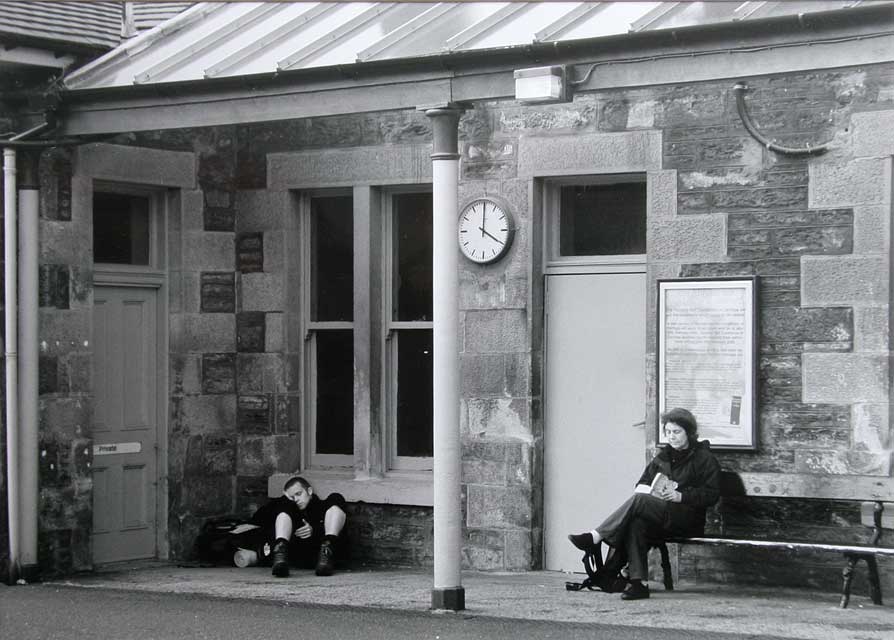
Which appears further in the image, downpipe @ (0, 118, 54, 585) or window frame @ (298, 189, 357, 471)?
window frame @ (298, 189, 357, 471)

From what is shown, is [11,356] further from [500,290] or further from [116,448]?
[500,290]

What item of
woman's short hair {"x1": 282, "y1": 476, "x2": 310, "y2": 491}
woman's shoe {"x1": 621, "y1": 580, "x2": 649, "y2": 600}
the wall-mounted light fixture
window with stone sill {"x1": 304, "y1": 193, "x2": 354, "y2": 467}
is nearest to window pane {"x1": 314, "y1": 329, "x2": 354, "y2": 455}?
window with stone sill {"x1": 304, "y1": 193, "x2": 354, "y2": 467}

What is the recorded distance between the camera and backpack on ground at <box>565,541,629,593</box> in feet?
29.8

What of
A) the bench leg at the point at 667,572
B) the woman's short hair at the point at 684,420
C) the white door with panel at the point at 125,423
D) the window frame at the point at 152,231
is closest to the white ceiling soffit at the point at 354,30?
the window frame at the point at 152,231

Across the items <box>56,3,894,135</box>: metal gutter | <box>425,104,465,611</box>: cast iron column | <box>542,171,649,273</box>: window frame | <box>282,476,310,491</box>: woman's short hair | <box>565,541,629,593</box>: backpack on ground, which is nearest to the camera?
<box>56,3,894,135</box>: metal gutter

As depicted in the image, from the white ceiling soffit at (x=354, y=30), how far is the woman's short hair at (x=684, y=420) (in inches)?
99.4

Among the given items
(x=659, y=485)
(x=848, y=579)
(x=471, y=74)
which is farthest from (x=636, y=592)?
(x=471, y=74)

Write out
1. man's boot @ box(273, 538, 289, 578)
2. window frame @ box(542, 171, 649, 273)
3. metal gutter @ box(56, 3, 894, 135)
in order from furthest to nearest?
man's boot @ box(273, 538, 289, 578)
window frame @ box(542, 171, 649, 273)
metal gutter @ box(56, 3, 894, 135)

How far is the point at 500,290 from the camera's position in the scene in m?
10.4

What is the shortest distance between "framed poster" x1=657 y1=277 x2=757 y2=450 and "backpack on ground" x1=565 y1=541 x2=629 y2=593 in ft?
3.24

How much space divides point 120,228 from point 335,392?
2.08 metres

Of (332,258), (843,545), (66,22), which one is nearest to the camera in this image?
(843,545)

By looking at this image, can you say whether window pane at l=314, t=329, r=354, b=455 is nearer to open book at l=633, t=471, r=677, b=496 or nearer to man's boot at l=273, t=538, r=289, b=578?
man's boot at l=273, t=538, r=289, b=578

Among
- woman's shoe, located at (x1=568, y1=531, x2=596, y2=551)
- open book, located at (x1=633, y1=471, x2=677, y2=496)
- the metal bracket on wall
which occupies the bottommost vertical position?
woman's shoe, located at (x1=568, y1=531, x2=596, y2=551)
